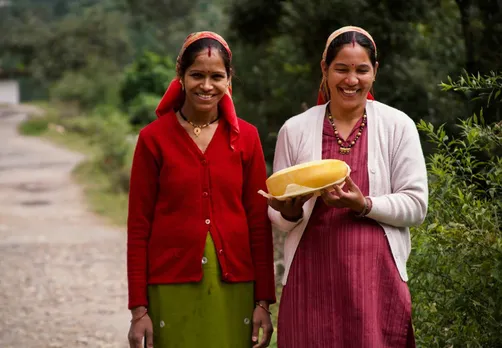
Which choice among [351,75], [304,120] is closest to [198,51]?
[304,120]

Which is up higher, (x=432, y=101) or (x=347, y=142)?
(x=432, y=101)

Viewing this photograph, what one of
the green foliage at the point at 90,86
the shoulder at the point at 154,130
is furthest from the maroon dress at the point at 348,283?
the green foliage at the point at 90,86

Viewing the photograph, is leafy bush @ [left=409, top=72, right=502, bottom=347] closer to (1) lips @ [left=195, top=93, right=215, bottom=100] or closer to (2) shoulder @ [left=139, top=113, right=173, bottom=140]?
(1) lips @ [left=195, top=93, right=215, bottom=100]

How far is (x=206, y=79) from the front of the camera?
3.08 metres

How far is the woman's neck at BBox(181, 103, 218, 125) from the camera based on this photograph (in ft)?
10.5

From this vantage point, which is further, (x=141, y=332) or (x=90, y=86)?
(x=90, y=86)

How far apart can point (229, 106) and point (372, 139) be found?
57 cm

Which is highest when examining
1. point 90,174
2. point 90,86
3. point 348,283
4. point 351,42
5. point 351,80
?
point 90,86

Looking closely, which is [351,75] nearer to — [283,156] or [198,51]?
[283,156]

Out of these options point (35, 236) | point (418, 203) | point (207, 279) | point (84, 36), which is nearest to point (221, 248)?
point (207, 279)

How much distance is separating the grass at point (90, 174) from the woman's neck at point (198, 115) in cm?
830

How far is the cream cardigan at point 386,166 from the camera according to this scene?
2873 mm

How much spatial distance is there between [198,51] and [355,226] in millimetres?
830

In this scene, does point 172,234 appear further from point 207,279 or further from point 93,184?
point 93,184
